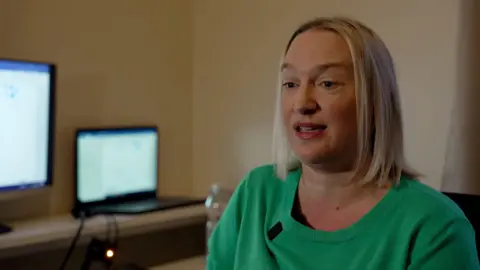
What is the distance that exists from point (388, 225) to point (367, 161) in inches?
4.7

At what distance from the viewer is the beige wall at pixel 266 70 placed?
159 centimetres

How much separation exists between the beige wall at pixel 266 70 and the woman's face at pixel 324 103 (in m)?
0.65

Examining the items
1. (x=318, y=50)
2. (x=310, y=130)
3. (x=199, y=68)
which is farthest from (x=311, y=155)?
(x=199, y=68)

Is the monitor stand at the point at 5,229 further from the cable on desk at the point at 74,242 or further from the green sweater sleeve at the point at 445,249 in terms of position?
the green sweater sleeve at the point at 445,249

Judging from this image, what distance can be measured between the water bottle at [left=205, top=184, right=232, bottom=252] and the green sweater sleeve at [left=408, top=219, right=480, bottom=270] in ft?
3.52

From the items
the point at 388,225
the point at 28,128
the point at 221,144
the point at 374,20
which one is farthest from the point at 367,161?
the point at 221,144

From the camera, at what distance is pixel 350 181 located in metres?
1.06

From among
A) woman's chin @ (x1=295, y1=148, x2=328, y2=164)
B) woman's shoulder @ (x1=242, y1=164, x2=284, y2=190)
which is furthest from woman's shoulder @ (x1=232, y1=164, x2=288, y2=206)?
woman's chin @ (x1=295, y1=148, x2=328, y2=164)

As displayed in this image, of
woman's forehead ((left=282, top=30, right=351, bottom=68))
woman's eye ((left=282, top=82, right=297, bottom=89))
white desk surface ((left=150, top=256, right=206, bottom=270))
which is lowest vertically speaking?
white desk surface ((left=150, top=256, right=206, bottom=270))

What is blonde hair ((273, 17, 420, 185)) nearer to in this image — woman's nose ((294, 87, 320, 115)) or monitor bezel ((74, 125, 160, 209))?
woman's nose ((294, 87, 320, 115))

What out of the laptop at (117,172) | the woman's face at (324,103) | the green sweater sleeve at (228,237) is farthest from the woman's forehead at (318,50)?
the laptop at (117,172)

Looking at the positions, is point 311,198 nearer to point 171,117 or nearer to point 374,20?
point 374,20

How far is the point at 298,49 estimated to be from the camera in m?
1.06

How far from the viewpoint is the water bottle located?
201 centimetres
